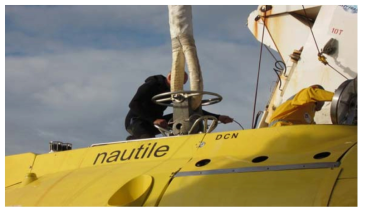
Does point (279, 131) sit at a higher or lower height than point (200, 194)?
higher

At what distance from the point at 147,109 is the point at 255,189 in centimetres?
329

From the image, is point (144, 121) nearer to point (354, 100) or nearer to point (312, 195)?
point (354, 100)

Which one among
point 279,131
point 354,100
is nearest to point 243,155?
point 279,131

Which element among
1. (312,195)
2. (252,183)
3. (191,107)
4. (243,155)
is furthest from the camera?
(191,107)

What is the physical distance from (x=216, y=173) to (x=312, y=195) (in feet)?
3.24

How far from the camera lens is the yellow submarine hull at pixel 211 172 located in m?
4.29

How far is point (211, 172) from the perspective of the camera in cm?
494

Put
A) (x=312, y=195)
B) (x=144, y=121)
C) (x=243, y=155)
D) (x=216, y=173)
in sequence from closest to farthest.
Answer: (x=312, y=195)
(x=216, y=173)
(x=243, y=155)
(x=144, y=121)

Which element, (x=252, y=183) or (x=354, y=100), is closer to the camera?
(x=252, y=183)

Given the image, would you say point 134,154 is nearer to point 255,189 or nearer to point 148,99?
point 148,99

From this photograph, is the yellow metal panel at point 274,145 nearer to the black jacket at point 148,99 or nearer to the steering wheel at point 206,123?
the steering wheel at point 206,123

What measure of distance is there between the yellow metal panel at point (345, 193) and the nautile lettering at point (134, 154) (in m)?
2.18

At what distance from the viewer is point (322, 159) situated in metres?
4.54

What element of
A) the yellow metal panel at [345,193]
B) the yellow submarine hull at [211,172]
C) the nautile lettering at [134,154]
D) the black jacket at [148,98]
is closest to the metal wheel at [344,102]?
the yellow submarine hull at [211,172]
